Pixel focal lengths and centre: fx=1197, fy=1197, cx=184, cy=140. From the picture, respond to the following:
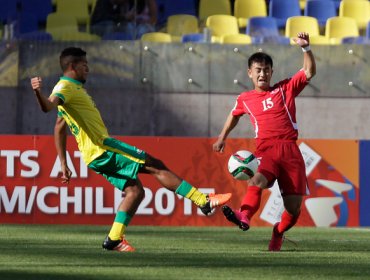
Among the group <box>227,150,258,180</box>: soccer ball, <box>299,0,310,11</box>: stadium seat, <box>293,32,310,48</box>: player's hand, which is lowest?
<box>227,150,258,180</box>: soccer ball

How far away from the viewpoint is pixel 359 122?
1945 centimetres

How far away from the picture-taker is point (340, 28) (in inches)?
819

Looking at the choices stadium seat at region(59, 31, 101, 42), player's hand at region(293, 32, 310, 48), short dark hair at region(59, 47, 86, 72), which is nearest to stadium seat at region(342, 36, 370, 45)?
stadium seat at region(59, 31, 101, 42)

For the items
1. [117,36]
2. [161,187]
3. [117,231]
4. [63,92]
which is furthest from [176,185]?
[117,36]

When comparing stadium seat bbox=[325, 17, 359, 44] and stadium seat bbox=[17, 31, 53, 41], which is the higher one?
stadium seat bbox=[325, 17, 359, 44]

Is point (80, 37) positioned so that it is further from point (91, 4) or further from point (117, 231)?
point (117, 231)

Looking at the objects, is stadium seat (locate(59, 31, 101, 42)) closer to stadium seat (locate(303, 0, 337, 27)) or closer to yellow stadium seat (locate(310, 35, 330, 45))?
yellow stadium seat (locate(310, 35, 330, 45))

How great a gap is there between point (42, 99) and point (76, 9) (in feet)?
35.9

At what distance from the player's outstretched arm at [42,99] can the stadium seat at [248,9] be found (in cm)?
1177

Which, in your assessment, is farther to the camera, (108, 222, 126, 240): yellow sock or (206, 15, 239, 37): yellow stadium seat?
(206, 15, 239, 37): yellow stadium seat

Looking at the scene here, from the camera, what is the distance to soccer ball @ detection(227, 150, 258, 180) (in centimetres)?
1044

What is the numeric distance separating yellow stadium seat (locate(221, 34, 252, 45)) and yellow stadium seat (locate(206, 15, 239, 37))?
1.29ft

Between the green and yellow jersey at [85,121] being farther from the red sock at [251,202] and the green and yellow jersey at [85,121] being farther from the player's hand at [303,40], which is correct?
the player's hand at [303,40]

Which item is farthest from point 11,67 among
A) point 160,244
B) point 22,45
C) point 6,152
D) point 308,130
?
point 160,244
